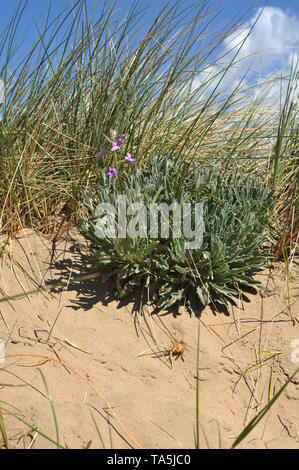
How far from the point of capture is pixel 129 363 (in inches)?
85.0

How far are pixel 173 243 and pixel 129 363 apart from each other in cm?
73

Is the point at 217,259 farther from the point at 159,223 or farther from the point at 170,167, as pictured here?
the point at 170,167

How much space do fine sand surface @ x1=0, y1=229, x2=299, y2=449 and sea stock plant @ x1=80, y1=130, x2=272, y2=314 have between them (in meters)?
0.14

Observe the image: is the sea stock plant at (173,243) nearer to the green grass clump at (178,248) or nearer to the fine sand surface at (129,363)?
the green grass clump at (178,248)

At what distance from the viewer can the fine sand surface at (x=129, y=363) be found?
1.74 meters

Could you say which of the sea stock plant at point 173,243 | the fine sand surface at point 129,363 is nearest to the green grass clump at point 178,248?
the sea stock plant at point 173,243

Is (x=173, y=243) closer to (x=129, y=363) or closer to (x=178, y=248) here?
(x=178, y=248)

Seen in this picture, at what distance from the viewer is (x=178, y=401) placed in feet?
6.42

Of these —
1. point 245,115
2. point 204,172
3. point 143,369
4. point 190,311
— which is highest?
point 245,115

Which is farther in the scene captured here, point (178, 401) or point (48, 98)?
point (48, 98)

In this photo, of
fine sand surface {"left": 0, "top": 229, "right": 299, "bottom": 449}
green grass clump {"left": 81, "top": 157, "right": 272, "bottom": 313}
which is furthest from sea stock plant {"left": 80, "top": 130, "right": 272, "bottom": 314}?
fine sand surface {"left": 0, "top": 229, "right": 299, "bottom": 449}
